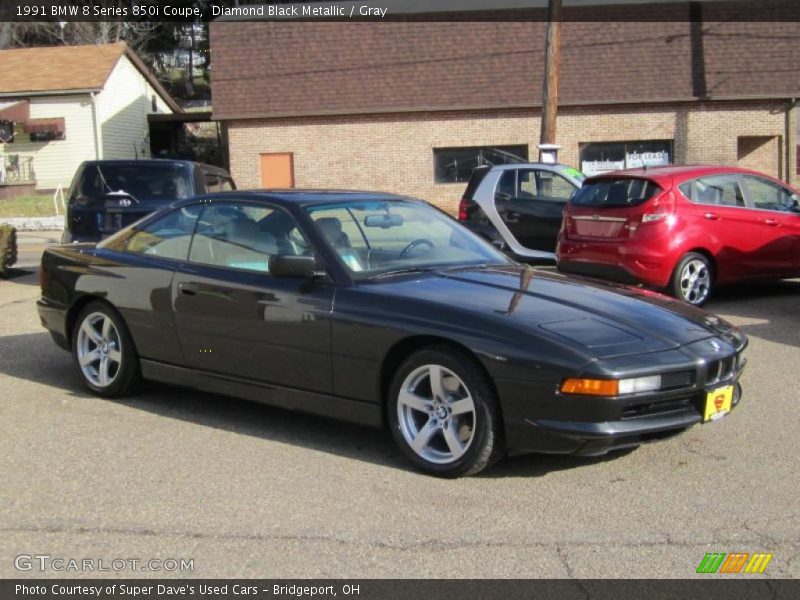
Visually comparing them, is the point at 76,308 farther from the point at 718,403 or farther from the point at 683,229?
the point at 683,229

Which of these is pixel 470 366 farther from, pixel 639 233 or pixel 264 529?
pixel 639 233

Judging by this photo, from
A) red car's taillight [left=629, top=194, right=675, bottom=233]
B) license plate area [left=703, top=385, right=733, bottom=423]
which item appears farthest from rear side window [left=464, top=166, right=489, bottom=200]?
license plate area [left=703, top=385, right=733, bottom=423]

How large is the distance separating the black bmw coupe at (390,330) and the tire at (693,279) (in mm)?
4173

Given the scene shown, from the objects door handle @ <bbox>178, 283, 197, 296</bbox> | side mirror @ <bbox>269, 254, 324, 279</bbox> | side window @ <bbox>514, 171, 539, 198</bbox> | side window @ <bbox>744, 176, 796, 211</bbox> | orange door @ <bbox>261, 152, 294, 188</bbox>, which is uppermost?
orange door @ <bbox>261, 152, 294, 188</bbox>

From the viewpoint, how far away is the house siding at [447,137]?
88.8 ft

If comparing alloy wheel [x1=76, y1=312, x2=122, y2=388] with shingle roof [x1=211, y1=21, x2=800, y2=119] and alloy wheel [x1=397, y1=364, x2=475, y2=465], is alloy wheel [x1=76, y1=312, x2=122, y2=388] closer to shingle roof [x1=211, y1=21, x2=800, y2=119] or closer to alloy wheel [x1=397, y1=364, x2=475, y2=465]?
alloy wheel [x1=397, y1=364, x2=475, y2=465]

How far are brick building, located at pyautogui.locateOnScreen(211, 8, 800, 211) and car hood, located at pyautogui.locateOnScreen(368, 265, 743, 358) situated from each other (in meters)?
22.4

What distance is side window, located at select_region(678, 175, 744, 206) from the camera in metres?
10.0

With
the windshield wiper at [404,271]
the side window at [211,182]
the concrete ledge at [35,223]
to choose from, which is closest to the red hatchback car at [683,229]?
the windshield wiper at [404,271]

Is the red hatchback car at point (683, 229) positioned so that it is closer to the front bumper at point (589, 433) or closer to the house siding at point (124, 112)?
the front bumper at point (589, 433)

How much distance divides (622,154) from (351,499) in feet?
80.5

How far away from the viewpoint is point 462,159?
91.4 feet

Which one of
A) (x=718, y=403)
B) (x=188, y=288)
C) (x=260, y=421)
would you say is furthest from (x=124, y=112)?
(x=718, y=403)

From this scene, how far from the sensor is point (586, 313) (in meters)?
4.90
